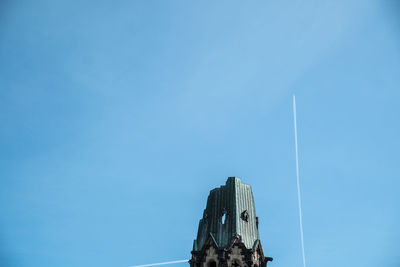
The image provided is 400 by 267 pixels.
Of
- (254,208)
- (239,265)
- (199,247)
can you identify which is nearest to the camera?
(239,265)

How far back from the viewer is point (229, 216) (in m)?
49.3

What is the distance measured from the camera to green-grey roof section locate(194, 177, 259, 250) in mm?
47906

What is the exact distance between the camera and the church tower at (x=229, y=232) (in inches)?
1810

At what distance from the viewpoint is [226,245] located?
4669cm

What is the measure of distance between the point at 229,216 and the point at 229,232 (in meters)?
2.22

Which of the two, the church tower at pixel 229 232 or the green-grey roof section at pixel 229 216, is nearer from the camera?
the church tower at pixel 229 232

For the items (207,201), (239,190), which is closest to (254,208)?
(239,190)

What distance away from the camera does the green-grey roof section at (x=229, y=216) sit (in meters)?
47.9

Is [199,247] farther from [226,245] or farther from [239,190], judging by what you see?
[239,190]

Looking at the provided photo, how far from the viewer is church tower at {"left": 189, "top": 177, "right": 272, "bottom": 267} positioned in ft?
151

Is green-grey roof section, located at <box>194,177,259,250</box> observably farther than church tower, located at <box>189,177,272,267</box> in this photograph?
Yes

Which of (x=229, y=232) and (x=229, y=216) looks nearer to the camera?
(x=229, y=232)

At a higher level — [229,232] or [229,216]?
[229,216]

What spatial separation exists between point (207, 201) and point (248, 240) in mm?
8282
